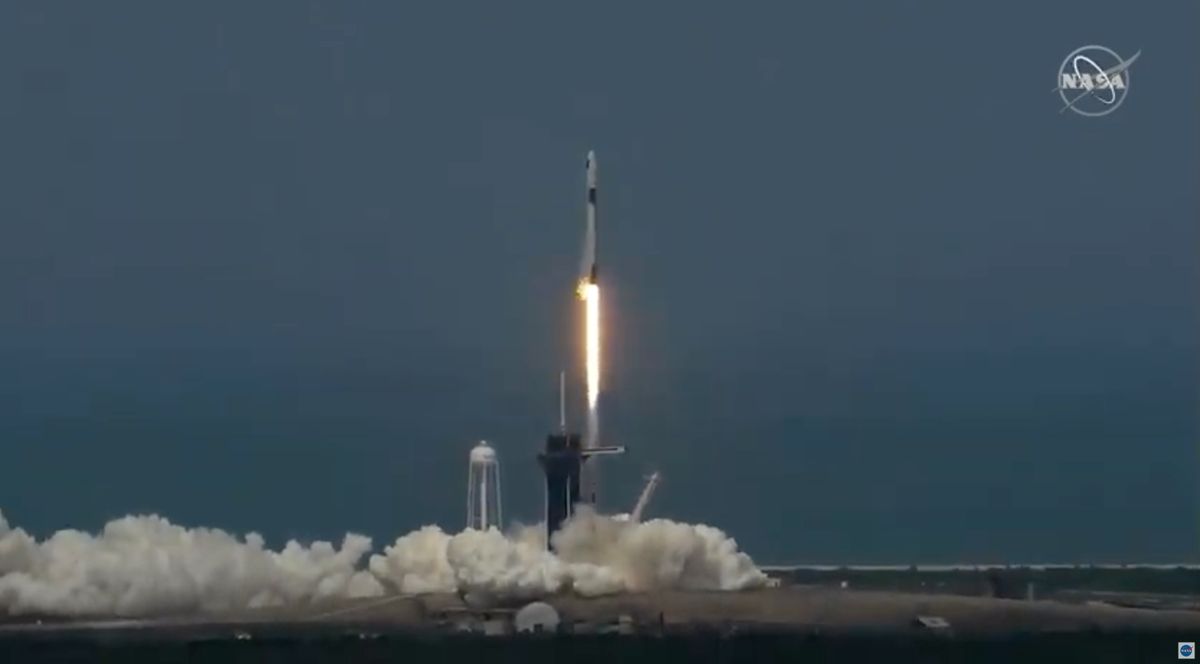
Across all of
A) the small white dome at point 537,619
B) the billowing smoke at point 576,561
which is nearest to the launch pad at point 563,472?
the billowing smoke at point 576,561

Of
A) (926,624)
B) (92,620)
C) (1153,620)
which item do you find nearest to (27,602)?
(92,620)

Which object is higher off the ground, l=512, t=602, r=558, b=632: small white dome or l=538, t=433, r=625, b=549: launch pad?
l=538, t=433, r=625, b=549: launch pad

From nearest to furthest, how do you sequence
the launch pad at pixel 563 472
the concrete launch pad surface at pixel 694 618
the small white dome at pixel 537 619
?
the small white dome at pixel 537 619 < the concrete launch pad surface at pixel 694 618 < the launch pad at pixel 563 472

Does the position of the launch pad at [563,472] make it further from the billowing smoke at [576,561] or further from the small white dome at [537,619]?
the small white dome at [537,619]

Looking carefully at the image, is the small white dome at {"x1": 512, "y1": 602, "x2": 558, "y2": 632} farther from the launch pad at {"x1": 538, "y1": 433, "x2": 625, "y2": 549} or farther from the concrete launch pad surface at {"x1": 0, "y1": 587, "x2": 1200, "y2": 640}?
the launch pad at {"x1": 538, "y1": 433, "x2": 625, "y2": 549}

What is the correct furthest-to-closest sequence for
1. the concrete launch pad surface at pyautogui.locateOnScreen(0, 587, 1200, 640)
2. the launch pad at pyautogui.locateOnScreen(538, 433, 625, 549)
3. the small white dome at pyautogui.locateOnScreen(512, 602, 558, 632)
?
the launch pad at pyautogui.locateOnScreen(538, 433, 625, 549)
the concrete launch pad surface at pyautogui.locateOnScreen(0, 587, 1200, 640)
the small white dome at pyautogui.locateOnScreen(512, 602, 558, 632)

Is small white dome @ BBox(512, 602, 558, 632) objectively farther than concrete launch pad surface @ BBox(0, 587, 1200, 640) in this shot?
No

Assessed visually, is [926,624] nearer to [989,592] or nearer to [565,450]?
[565,450]

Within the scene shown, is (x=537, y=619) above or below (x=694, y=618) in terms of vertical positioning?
above

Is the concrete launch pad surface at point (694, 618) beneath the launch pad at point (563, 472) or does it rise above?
beneath

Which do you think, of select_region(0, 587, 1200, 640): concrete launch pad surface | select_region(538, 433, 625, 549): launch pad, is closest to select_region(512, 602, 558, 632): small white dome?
select_region(0, 587, 1200, 640): concrete launch pad surface

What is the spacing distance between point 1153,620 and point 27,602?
5567 cm

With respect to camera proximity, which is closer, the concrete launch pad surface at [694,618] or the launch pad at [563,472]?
the concrete launch pad surface at [694,618]

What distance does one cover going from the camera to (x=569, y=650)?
331 ft
